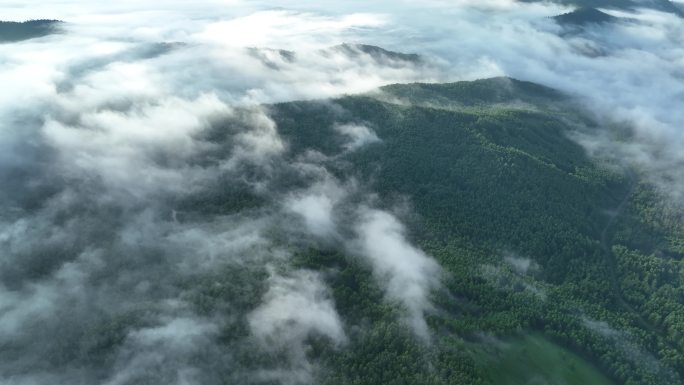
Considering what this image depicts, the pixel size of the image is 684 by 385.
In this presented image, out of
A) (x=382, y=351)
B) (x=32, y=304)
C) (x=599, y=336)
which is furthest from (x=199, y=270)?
(x=599, y=336)

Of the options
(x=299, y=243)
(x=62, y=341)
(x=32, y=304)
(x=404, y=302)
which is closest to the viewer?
(x=62, y=341)

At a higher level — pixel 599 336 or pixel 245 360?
pixel 245 360

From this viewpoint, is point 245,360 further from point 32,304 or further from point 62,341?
point 32,304

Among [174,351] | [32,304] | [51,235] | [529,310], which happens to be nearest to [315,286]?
[174,351]

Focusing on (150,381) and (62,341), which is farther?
(62,341)

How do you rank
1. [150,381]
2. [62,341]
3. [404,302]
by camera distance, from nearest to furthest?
[150,381], [62,341], [404,302]

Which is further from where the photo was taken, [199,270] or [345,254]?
[345,254]

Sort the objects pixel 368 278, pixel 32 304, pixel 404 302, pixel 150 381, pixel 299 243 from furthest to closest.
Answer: pixel 299 243 < pixel 368 278 < pixel 404 302 < pixel 32 304 < pixel 150 381

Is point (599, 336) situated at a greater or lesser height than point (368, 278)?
lesser

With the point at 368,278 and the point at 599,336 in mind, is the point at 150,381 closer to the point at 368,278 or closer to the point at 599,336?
the point at 368,278
